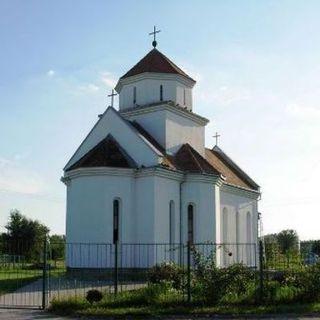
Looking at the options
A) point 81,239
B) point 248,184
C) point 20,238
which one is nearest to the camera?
point 81,239

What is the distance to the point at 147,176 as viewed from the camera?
29188 millimetres

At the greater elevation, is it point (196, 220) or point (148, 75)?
point (148, 75)

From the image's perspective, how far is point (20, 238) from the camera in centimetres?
6688

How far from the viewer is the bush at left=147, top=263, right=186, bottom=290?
1854 centimetres

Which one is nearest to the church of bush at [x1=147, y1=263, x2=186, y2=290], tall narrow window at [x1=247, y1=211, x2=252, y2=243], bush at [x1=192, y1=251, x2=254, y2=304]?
tall narrow window at [x1=247, y1=211, x2=252, y2=243]

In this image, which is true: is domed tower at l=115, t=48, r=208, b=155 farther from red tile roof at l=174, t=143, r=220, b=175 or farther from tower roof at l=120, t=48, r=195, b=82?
red tile roof at l=174, t=143, r=220, b=175

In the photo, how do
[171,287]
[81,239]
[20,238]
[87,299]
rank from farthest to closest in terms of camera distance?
[20,238], [81,239], [171,287], [87,299]

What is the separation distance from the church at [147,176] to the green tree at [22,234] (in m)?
A: 35.8

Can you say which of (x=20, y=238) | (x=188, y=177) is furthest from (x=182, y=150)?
(x=20, y=238)

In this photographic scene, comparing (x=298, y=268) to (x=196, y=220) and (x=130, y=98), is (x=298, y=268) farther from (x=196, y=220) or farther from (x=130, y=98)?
(x=130, y=98)

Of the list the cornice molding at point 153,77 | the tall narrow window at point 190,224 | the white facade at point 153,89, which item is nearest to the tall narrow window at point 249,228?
the tall narrow window at point 190,224

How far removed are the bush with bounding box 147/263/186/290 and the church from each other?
5.62 metres

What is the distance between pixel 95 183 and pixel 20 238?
41421 mm

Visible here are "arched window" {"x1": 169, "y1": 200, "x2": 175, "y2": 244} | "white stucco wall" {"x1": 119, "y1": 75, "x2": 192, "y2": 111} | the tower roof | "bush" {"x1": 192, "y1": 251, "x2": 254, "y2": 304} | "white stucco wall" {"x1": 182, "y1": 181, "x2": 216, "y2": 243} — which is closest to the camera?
"bush" {"x1": 192, "y1": 251, "x2": 254, "y2": 304}
